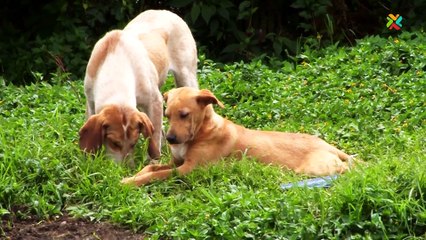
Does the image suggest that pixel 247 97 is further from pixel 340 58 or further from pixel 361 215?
pixel 361 215

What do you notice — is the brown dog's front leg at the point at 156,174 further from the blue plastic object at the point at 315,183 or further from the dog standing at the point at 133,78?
the blue plastic object at the point at 315,183

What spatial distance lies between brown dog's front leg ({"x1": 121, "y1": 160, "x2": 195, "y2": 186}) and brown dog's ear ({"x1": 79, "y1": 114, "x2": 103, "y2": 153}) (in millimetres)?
352

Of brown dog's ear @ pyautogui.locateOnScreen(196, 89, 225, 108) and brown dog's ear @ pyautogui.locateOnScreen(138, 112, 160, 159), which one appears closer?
brown dog's ear @ pyautogui.locateOnScreen(138, 112, 160, 159)

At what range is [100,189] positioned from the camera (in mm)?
7324

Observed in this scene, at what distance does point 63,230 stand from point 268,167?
5.88ft

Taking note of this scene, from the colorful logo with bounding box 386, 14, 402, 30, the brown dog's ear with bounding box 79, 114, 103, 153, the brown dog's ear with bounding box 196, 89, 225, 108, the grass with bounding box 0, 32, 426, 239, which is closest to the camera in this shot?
the grass with bounding box 0, 32, 426, 239

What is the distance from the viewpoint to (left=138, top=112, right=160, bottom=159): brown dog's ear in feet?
25.9

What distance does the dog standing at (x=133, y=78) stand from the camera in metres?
7.79

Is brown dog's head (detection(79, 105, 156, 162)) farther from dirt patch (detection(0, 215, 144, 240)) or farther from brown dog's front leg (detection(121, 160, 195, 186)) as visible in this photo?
dirt patch (detection(0, 215, 144, 240))

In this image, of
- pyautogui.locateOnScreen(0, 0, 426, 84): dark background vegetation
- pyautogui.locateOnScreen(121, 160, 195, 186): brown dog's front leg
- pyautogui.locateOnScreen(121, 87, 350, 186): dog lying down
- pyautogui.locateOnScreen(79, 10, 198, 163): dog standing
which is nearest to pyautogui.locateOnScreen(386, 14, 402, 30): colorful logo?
pyautogui.locateOnScreen(0, 0, 426, 84): dark background vegetation

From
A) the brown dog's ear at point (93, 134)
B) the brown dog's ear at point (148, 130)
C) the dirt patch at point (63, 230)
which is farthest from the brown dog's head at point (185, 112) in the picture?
the dirt patch at point (63, 230)

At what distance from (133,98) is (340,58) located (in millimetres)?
3501

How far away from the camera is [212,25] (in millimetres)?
12844

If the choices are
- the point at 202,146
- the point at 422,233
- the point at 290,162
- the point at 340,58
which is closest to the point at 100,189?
the point at 202,146
